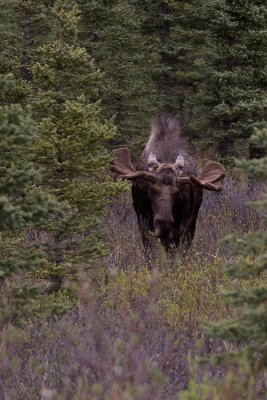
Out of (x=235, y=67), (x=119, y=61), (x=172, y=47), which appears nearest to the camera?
(x=235, y=67)

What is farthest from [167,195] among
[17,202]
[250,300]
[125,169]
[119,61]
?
[119,61]

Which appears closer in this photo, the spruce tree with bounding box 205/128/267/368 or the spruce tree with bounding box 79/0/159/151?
the spruce tree with bounding box 205/128/267/368

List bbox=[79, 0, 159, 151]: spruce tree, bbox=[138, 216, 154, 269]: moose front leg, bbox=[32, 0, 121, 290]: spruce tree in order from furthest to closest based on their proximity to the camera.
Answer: bbox=[79, 0, 159, 151]: spruce tree < bbox=[138, 216, 154, 269]: moose front leg < bbox=[32, 0, 121, 290]: spruce tree

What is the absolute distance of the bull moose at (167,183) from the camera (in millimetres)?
10805

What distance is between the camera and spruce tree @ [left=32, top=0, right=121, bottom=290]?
7625 millimetres

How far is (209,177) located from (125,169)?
1.32 metres

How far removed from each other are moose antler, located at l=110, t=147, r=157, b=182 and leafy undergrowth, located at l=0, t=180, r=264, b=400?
1048 mm

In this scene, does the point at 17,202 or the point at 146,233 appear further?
the point at 146,233

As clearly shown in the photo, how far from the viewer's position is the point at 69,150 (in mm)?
7711

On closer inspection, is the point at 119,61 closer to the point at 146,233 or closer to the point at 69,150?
the point at 146,233

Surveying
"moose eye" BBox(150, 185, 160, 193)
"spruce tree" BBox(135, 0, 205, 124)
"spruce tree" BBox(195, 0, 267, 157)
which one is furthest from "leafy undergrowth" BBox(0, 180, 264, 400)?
"spruce tree" BBox(135, 0, 205, 124)

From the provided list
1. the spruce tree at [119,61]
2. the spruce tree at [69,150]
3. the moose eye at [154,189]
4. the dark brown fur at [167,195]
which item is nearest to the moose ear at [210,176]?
the dark brown fur at [167,195]

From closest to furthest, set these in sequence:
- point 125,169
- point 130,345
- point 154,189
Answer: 1. point 130,345
2. point 154,189
3. point 125,169

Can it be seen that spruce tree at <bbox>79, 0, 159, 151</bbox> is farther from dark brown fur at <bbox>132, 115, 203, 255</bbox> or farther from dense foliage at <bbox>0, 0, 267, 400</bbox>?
dark brown fur at <bbox>132, 115, 203, 255</bbox>
